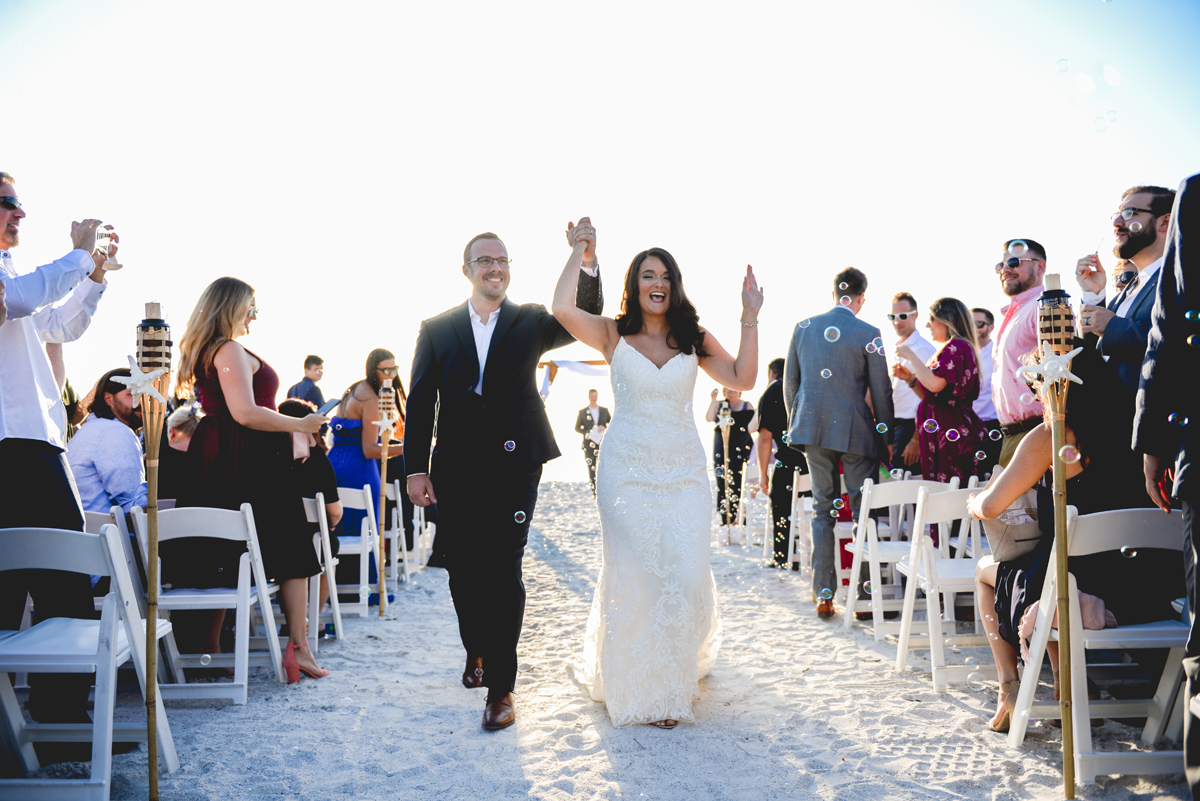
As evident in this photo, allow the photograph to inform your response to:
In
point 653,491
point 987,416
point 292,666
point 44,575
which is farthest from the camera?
point 987,416

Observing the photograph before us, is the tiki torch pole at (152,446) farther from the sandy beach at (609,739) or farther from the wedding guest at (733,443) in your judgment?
the wedding guest at (733,443)

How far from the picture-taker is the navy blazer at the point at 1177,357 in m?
2.35

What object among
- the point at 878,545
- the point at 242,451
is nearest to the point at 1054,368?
the point at 878,545

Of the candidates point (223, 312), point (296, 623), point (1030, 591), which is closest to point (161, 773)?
point (296, 623)

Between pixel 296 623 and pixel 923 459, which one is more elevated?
pixel 923 459

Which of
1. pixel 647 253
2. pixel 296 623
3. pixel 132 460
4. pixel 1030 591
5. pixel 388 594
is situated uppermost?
pixel 647 253

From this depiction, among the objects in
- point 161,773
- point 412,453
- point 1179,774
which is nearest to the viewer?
point 1179,774

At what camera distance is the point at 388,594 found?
755 cm

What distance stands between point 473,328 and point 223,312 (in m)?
1.44

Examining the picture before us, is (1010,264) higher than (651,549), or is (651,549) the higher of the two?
(1010,264)

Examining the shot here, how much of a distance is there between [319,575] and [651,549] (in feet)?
8.63

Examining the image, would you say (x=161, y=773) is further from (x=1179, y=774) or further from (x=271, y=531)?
(x=1179, y=774)

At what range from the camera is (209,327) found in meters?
4.40

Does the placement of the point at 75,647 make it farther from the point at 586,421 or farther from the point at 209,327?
the point at 586,421
